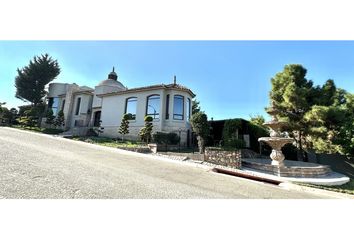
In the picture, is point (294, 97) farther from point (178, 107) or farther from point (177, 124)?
point (177, 124)

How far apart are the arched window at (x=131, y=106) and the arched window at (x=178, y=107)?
13.8ft

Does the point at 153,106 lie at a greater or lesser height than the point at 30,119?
greater

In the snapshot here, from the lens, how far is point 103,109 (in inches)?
863

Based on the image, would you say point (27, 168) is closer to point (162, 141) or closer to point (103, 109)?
point (162, 141)

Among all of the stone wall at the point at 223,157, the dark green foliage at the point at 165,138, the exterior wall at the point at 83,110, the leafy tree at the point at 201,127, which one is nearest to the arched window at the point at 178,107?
the dark green foliage at the point at 165,138

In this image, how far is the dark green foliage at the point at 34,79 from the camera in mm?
33594

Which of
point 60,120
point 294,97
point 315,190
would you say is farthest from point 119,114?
point 315,190

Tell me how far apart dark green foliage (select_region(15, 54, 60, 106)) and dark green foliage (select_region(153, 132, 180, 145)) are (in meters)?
29.9

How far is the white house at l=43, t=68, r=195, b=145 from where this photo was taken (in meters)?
18.2

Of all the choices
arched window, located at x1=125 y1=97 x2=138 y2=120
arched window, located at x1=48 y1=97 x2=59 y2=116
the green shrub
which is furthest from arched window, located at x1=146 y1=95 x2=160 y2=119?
arched window, located at x1=48 y1=97 x2=59 y2=116

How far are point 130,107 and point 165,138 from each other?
6709mm

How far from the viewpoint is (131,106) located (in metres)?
20.2
